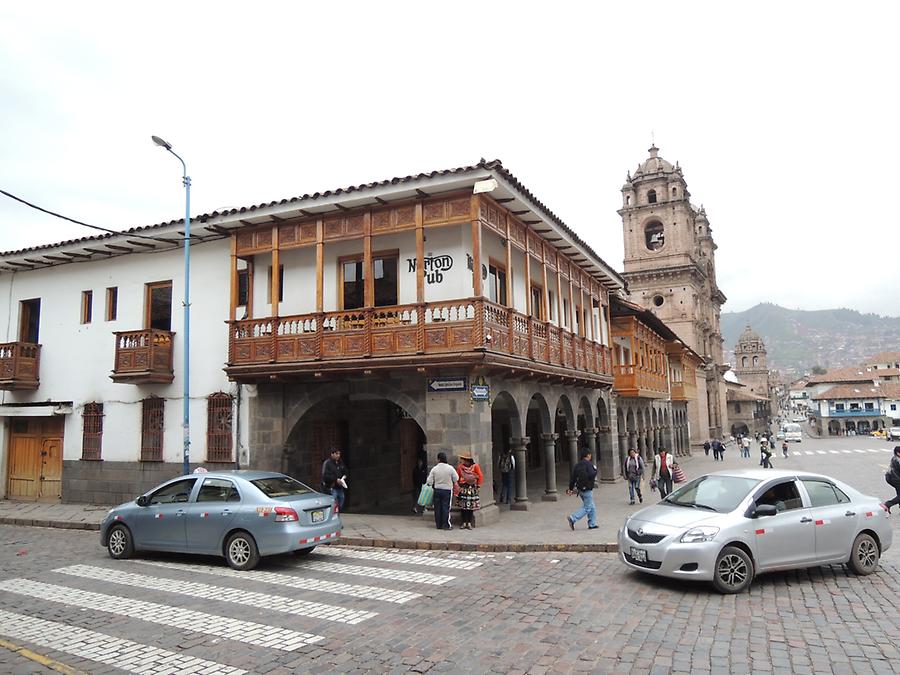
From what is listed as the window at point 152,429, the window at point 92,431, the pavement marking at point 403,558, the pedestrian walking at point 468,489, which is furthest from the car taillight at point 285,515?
the window at point 92,431

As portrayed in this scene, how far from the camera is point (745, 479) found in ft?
27.5

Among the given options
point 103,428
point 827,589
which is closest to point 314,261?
point 103,428

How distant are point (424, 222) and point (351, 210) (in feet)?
6.12

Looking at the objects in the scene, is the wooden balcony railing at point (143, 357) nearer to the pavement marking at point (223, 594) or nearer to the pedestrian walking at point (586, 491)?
the pavement marking at point (223, 594)

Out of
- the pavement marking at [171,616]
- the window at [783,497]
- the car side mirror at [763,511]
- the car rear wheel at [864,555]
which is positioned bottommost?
the pavement marking at [171,616]

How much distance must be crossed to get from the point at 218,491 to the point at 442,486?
14.3 feet

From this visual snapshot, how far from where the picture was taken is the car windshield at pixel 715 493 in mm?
8039

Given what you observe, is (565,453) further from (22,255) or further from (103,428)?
(22,255)

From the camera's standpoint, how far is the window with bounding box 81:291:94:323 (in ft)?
60.1

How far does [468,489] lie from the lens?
41.4ft

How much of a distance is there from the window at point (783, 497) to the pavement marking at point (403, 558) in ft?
13.9

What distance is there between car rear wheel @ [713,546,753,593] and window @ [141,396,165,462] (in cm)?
1423

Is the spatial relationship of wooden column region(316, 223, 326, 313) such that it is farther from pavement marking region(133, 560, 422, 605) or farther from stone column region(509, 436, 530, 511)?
pavement marking region(133, 560, 422, 605)

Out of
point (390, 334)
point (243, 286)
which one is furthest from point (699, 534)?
point (243, 286)
